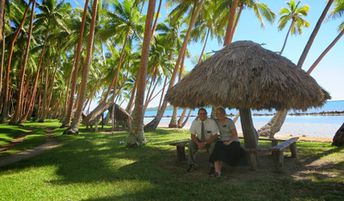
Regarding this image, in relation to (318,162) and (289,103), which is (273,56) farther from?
(318,162)

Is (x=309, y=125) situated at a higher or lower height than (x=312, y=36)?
lower

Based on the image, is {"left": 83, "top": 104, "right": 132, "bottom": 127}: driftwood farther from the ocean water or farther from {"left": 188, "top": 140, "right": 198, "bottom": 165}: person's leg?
{"left": 188, "top": 140, "right": 198, "bottom": 165}: person's leg

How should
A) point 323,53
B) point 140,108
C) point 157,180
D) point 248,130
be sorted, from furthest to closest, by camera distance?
point 323,53, point 140,108, point 248,130, point 157,180

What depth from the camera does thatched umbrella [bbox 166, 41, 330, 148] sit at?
6.94m

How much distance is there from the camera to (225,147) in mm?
6668

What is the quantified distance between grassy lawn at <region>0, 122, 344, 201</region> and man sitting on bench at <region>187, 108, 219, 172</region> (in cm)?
44

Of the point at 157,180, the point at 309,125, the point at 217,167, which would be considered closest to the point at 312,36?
the point at 217,167

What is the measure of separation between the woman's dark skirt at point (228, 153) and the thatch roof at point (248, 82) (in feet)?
3.17

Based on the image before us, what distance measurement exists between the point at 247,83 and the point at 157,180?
289 cm

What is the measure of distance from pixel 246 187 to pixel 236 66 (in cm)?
296

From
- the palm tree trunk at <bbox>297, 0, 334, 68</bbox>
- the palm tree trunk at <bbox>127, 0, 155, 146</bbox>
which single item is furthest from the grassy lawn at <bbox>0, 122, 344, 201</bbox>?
the palm tree trunk at <bbox>297, 0, 334, 68</bbox>

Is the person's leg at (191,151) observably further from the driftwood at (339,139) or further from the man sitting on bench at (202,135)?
the driftwood at (339,139)

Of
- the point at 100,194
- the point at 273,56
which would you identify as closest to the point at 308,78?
the point at 273,56

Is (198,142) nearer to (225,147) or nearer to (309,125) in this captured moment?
(225,147)
